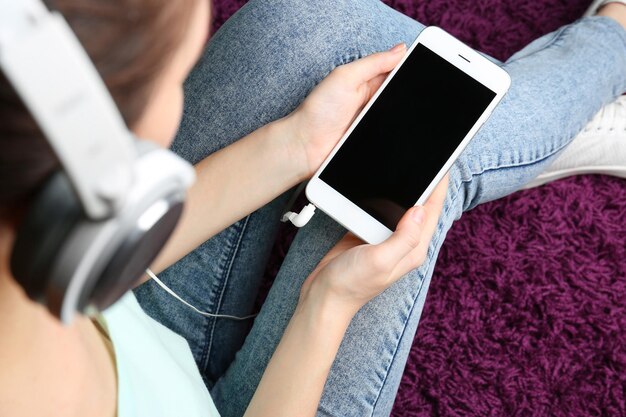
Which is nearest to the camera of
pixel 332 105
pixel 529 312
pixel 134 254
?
pixel 134 254

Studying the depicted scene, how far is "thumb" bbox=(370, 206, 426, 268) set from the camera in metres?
0.74

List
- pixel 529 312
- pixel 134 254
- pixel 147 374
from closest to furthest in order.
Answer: pixel 134 254, pixel 147 374, pixel 529 312

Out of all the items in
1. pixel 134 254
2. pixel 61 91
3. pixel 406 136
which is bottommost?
pixel 406 136

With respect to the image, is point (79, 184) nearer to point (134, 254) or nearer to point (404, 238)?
point (134, 254)

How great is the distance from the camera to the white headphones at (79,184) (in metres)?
0.29

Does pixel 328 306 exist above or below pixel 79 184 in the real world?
below

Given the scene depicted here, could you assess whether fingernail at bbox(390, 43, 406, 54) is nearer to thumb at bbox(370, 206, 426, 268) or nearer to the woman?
the woman

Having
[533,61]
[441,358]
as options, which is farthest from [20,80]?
[441,358]

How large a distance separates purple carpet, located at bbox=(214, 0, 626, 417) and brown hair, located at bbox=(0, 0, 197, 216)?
33.3 inches

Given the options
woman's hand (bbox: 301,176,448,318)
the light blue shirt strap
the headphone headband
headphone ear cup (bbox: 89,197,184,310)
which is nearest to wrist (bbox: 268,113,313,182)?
woman's hand (bbox: 301,176,448,318)

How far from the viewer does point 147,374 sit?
2.22ft

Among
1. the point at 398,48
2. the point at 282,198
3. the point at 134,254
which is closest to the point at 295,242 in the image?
the point at 282,198

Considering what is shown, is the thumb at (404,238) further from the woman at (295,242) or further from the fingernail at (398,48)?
the fingernail at (398,48)

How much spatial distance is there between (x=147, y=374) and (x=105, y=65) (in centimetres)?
40
